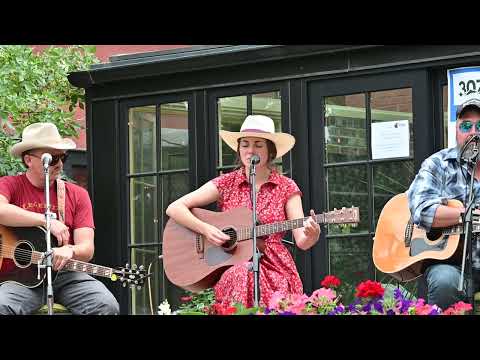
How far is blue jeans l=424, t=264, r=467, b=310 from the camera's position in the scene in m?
5.30

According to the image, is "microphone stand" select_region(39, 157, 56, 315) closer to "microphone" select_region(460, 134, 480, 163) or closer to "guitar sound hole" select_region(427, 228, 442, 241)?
"guitar sound hole" select_region(427, 228, 442, 241)

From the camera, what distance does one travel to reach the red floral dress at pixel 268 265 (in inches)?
230

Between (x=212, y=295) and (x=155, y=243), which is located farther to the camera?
(x=155, y=243)

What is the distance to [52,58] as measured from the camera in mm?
9141

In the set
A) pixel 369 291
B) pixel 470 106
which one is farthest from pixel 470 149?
pixel 369 291

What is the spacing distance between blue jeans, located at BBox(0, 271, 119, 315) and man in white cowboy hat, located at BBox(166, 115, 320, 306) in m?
0.65

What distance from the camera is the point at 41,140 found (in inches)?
234

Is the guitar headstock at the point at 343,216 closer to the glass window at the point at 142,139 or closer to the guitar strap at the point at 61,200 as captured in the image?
the guitar strap at the point at 61,200

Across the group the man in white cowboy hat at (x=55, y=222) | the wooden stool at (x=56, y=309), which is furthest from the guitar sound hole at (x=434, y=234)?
the wooden stool at (x=56, y=309)
